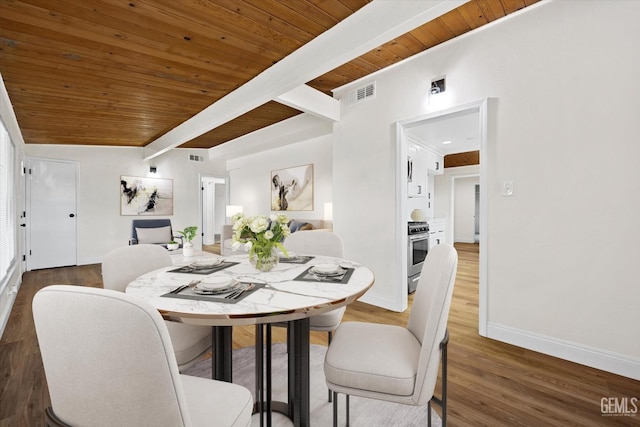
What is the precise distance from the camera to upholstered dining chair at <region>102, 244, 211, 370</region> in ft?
4.58

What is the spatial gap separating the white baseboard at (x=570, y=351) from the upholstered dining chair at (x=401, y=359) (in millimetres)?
1509

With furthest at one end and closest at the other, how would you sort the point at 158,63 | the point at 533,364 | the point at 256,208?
the point at 256,208 < the point at 158,63 < the point at 533,364

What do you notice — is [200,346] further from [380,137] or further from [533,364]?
[380,137]

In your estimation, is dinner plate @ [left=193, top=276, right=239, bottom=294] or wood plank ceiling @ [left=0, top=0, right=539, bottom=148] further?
wood plank ceiling @ [left=0, top=0, right=539, bottom=148]

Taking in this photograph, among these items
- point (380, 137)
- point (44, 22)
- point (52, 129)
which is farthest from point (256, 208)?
point (44, 22)

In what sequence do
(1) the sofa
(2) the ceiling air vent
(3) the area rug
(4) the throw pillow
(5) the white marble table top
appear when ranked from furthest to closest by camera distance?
(4) the throw pillow
(1) the sofa
(2) the ceiling air vent
(3) the area rug
(5) the white marble table top

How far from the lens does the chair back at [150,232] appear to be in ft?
17.1

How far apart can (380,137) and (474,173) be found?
19.0ft

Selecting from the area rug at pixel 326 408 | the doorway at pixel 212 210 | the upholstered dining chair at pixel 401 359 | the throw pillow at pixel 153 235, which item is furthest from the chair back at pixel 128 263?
the doorway at pixel 212 210

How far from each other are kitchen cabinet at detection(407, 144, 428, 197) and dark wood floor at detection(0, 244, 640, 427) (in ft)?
6.84

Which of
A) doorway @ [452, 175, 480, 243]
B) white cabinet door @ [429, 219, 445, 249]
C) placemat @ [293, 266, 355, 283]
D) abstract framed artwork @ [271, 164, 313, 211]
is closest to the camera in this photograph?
placemat @ [293, 266, 355, 283]

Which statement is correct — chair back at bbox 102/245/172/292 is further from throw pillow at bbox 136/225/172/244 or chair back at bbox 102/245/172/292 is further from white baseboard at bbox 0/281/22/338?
throw pillow at bbox 136/225/172/244

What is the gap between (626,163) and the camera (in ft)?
6.28

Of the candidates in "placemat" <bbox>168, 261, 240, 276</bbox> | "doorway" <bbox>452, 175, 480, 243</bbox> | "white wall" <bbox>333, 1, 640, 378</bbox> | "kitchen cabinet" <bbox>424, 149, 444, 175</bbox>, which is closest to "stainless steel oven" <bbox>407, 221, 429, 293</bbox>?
"white wall" <bbox>333, 1, 640, 378</bbox>
